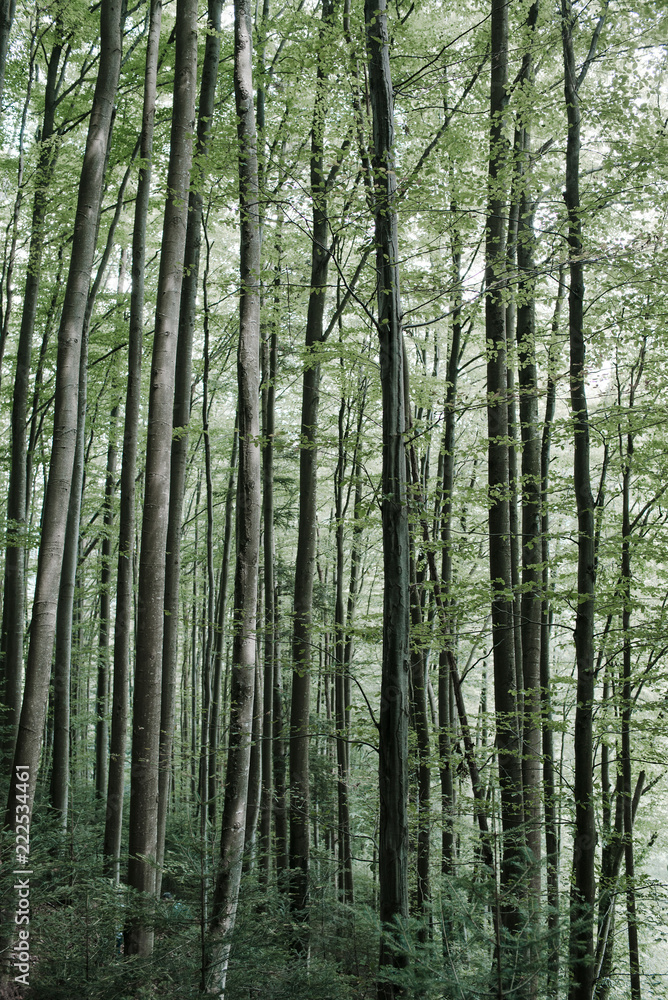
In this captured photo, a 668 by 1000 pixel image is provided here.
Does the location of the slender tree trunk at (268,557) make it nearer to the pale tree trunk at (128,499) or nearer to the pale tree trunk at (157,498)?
the pale tree trunk at (128,499)

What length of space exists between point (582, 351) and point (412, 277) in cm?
184

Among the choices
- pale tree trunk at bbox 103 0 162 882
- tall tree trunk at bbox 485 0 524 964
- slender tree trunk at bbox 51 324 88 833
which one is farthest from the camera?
slender tree trunk at bbox 51 324 88 833

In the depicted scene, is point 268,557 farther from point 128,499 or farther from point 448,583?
point 448,583

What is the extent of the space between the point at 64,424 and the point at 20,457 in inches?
184

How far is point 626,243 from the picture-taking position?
6.23 metres

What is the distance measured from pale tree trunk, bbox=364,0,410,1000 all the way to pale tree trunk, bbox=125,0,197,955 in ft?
6.18

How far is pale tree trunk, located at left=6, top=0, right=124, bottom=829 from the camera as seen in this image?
474 centimetres

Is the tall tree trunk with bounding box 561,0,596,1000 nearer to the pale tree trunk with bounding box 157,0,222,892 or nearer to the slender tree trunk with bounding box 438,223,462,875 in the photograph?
the slender tree trunk with bounding box 438,223,462,875

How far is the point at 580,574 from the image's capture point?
5551mm

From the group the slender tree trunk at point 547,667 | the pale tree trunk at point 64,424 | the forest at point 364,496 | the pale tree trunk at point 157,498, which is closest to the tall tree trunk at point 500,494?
the forest at point 364,496

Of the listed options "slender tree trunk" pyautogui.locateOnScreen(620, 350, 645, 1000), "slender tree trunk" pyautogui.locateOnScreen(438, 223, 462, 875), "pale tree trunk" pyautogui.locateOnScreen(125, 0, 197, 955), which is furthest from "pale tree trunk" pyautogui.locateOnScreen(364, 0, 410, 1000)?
"slender tree trunk" pyautogui.locateOnScreen(620, 350, 645, 1000)

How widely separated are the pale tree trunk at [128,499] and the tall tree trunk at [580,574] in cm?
399

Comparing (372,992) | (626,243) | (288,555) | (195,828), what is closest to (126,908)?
(195,828)

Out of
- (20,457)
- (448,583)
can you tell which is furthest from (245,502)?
(20,457)
